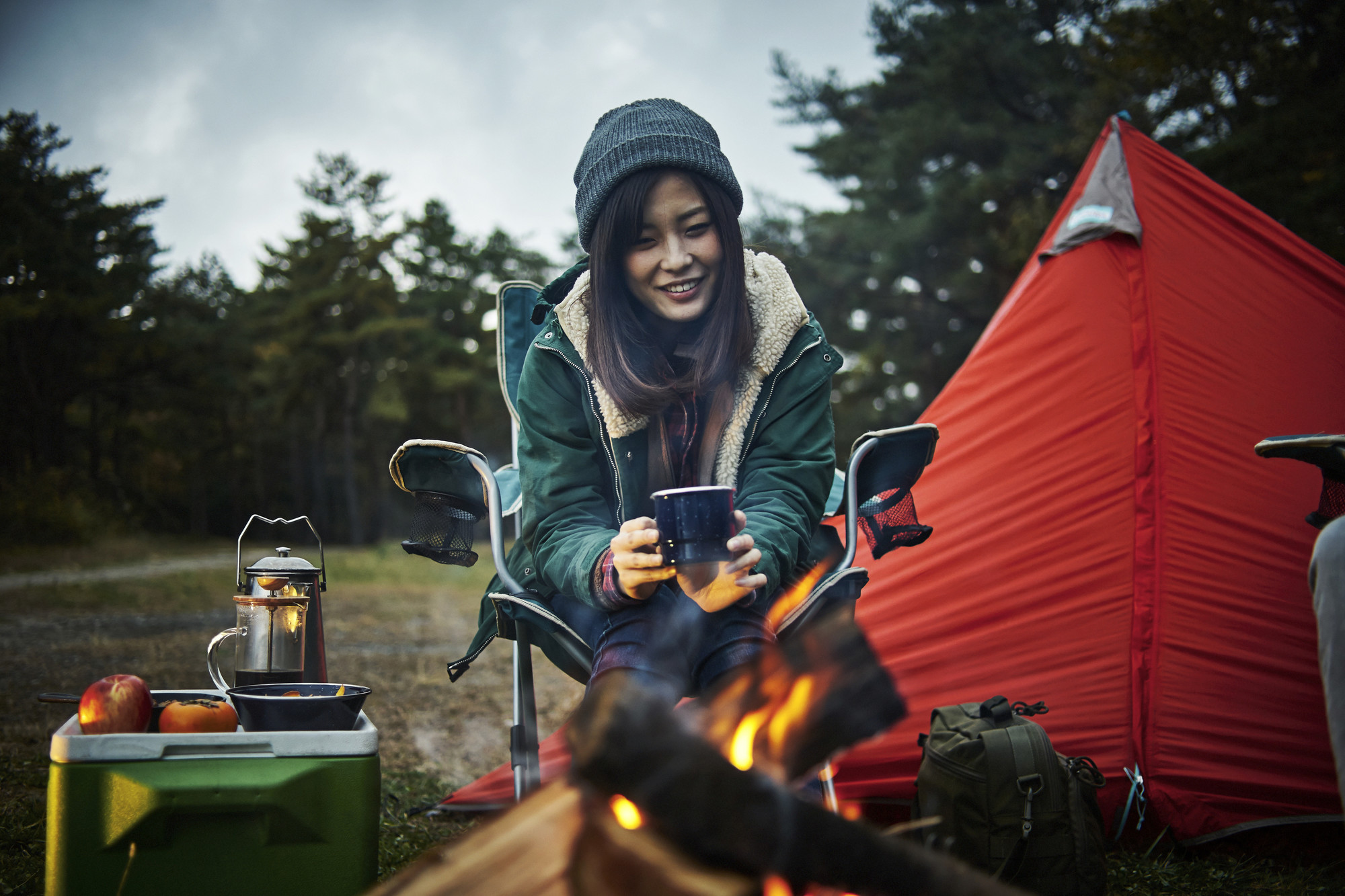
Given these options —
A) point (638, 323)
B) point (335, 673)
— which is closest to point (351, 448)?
point (335, 673)

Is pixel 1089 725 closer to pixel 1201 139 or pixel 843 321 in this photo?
pixel 1201 139

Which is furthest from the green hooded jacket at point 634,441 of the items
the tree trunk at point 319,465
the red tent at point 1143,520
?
the tree trunk at point 319,465

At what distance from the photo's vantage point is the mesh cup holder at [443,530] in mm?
1904

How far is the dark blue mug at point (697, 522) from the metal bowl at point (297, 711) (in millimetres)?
564

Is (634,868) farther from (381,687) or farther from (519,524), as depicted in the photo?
(381,687)

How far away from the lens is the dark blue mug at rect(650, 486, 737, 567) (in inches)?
47.1

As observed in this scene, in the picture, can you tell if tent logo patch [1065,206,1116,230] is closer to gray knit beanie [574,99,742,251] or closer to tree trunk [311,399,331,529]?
gray knit beanie [574,99,742,251]

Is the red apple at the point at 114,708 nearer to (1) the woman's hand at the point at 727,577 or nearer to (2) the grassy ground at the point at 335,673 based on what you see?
(2) the grassy ground at the point at 335,673

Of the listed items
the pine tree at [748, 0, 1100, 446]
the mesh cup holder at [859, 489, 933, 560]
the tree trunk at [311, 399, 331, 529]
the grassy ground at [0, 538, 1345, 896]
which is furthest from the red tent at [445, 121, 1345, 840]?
the tree trunk at [311, 399, 331, 529]

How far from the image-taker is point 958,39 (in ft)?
40.0

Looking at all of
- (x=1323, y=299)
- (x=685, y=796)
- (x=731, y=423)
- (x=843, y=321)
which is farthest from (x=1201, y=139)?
(x=685, y=796)

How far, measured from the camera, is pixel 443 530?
1.94 metres

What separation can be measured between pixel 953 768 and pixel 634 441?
975 mm

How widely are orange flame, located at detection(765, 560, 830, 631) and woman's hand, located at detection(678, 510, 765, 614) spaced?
0.17 meters
